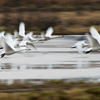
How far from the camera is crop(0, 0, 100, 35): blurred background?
3088 cm

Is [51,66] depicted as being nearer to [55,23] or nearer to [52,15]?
[55,23]

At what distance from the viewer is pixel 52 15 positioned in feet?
115

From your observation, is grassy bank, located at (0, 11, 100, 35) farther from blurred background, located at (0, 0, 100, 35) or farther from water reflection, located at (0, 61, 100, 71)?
water reflection, located at (0, 61, 100, 71)

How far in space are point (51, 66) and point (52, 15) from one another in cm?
2190

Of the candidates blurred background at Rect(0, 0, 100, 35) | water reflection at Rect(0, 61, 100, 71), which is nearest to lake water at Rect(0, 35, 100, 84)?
water reflection at Rect(0, 61, 100, 71)

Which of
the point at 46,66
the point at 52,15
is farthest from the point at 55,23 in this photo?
the point at 46,66

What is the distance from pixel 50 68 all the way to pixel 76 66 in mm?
1097

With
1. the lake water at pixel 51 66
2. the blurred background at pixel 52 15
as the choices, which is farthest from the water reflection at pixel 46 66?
the blurred background at pixel 52 15

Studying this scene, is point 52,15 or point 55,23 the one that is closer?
point 55,23

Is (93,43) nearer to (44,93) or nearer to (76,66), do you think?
(76,66)

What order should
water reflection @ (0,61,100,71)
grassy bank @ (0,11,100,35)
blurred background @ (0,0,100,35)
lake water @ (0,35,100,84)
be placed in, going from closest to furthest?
lake water @ (0,35,100,84) → water reflection @ (0,61,100,71) → grassy bank @ (0,11,100,35) → blurred background @ (0,0,100,35)

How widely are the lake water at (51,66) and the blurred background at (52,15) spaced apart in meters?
10.8

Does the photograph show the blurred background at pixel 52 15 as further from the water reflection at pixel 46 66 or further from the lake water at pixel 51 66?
the water reflection at pixel 46 66

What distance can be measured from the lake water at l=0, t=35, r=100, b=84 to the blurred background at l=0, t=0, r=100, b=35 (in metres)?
10.8
